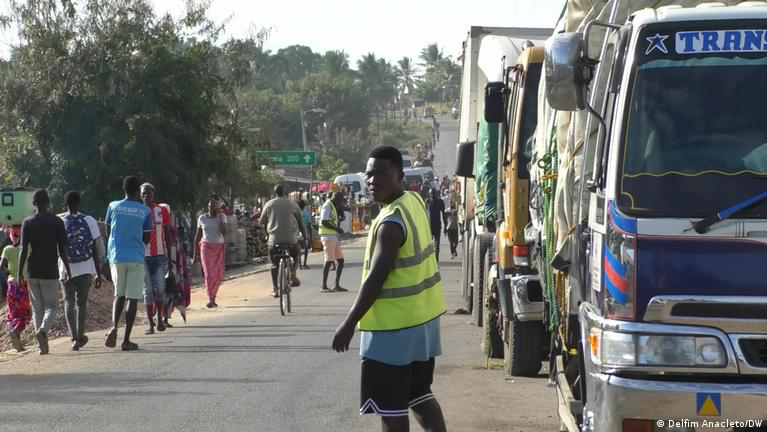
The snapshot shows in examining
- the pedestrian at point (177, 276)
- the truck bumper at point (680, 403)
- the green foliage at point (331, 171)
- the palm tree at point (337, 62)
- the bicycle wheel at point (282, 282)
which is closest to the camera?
the truck bumper at point (680, 403)

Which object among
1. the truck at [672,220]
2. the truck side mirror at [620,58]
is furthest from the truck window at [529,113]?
the truck side mirror at [620,58]

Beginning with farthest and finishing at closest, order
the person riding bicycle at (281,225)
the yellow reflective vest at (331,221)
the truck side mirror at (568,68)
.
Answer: the yellow reflective vest at (331,221)
the person riding bicycle at (281,225)
the truck side mirror at (568,68)

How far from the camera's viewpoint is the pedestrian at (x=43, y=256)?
1309cm

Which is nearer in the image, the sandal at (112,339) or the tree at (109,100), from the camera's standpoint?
the sandal at (112,339)

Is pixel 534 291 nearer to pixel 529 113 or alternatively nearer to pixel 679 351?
pixel 529 113

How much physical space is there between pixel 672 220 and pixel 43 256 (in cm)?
897

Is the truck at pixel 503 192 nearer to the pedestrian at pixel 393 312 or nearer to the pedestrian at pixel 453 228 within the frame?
the pedestrian at pixel 393 312

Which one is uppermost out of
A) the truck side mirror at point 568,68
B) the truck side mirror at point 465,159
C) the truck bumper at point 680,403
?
the truck side mirror at point 568,68

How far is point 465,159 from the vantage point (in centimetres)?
1424

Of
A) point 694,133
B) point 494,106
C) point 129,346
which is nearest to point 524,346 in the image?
point 494,106

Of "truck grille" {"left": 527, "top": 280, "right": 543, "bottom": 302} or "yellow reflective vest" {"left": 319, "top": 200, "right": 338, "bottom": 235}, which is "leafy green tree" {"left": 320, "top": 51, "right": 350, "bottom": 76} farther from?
"truck grille" {"left": 527, "top": 280, "right": 543, "bottom": 302}

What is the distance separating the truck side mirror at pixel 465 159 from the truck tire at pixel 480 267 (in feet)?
2.76

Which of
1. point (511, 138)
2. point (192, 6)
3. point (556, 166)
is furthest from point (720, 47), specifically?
point (192, 6)

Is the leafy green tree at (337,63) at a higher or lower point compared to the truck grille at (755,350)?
higher
